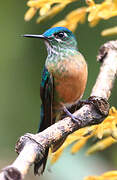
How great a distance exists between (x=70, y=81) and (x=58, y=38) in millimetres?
670

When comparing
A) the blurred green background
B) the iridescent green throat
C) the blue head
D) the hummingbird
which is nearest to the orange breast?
the hummingbird

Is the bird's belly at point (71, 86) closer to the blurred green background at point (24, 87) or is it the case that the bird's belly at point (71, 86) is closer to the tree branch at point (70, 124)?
the tree branch at point (70, 124)

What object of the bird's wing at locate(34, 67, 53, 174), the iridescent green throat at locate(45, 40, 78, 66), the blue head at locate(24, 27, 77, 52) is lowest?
the bird's wing at locate(34, 67, 53, 174)

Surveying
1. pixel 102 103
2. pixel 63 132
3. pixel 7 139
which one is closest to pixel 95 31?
pixel 7 139

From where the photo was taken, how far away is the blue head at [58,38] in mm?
4184

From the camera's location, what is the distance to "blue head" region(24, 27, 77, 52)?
4184mm

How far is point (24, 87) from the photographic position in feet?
16.8

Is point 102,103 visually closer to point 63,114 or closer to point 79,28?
point 63,114

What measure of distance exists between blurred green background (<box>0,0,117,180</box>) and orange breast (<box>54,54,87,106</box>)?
979mm

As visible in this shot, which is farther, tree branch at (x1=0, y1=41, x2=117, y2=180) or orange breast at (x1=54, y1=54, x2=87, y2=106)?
orange breast at (x1=54, y1=54, x2=87, y2=106)

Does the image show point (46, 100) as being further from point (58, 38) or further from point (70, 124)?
point (70, 124)

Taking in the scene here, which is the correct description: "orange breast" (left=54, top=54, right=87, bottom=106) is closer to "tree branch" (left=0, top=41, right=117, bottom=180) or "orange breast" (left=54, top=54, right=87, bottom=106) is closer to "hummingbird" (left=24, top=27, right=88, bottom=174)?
"hummingbird" (left=24, top=27, right=88, bottom=174)

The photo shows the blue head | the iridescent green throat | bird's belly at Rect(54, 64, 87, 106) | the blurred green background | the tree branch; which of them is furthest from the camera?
the blurred green background

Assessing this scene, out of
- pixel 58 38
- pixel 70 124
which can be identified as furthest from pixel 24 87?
pixel 70 124
